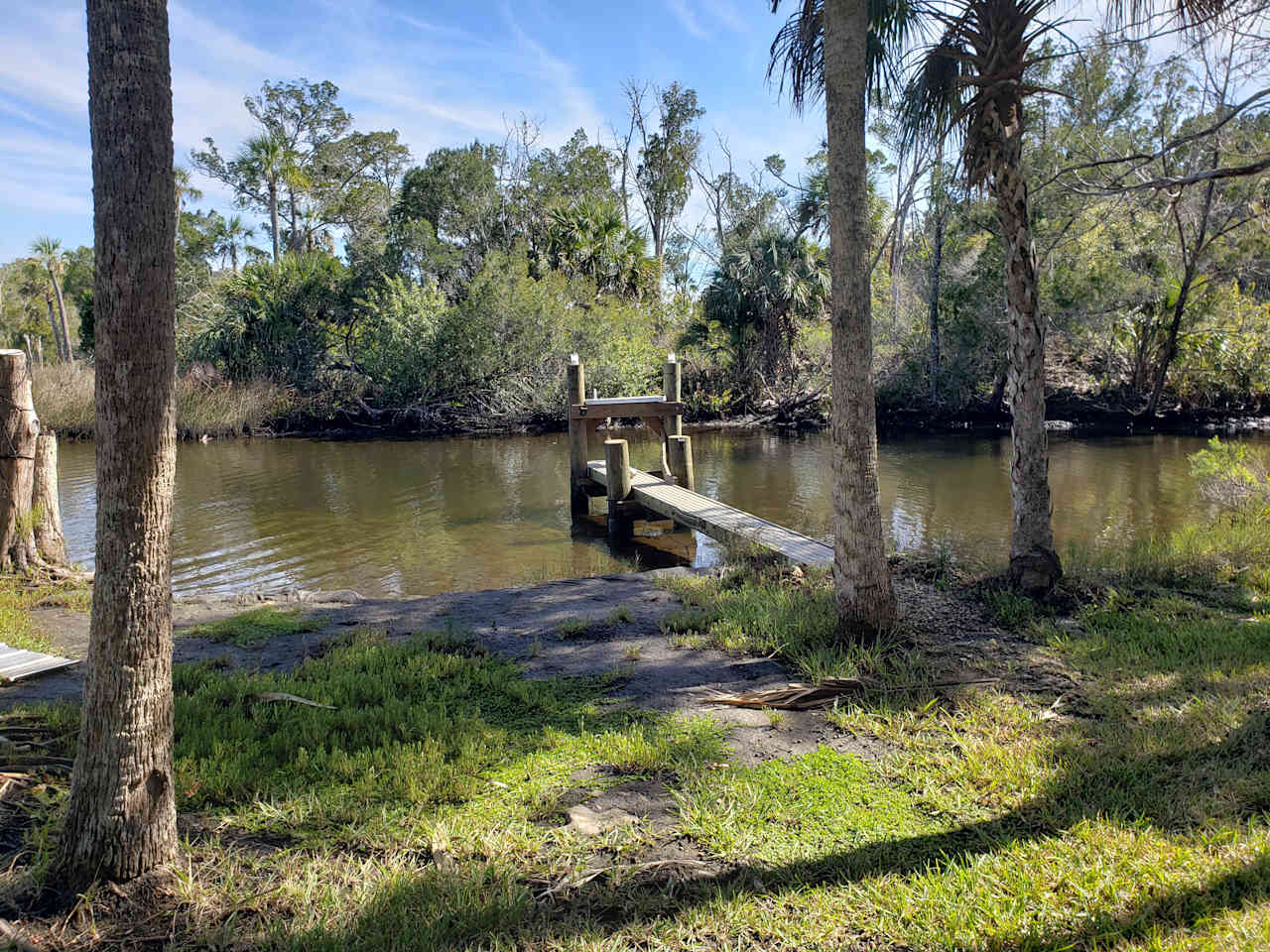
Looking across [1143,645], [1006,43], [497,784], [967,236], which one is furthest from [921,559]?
[967,236]

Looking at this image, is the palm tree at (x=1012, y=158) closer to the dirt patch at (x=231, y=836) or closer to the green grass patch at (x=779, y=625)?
the green grass patch at (x=779, y=625)

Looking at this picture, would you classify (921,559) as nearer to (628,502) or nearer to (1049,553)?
(1049,553)

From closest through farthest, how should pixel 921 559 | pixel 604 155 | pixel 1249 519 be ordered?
pixel 921 559 → pixel 1249 519 → pixel 604 155

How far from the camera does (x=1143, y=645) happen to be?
5.53 metres

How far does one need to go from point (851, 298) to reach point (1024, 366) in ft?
7.62

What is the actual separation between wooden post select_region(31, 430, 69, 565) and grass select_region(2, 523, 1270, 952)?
14.2ft

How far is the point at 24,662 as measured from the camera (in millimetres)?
5363

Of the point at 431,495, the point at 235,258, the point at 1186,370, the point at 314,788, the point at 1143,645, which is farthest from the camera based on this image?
the point at 235,258

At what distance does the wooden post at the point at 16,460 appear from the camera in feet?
25.3

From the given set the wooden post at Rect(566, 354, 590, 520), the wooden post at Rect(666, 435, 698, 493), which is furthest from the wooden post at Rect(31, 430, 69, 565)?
the wooden post at Rect(666, 435, 698, 493)

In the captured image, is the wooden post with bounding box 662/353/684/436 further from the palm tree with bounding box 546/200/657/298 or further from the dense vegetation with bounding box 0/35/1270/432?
the palm tree with bounding box 546/200/657/298

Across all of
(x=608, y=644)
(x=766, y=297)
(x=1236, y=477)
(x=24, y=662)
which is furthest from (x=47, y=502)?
(x=766, y=297)

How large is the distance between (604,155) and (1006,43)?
37246 mm

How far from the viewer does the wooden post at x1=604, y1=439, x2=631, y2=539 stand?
533 inches
